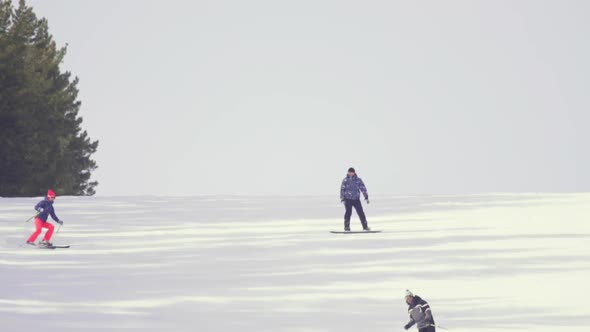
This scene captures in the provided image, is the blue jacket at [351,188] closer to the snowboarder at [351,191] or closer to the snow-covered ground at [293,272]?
the snowboarder at [351,191]

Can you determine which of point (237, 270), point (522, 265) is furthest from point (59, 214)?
point (522, 265)

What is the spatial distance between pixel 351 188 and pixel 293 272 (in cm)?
805

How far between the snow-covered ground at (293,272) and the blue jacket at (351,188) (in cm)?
119

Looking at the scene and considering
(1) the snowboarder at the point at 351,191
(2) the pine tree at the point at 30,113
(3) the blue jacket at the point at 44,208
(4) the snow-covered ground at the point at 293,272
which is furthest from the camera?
(2) the pine tree at the point at 30,113

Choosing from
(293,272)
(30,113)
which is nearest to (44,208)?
(293,272)

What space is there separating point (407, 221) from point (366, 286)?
43.8 feet

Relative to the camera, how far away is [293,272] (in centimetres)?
1947

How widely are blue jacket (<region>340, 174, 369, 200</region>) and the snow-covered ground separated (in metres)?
1.19

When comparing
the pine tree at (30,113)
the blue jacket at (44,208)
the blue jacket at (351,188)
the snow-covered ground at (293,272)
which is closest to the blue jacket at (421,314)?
the snow-covered ground at (293,272)

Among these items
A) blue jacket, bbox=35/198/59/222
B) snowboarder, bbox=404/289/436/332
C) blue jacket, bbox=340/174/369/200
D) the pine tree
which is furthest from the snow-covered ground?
the pine tree

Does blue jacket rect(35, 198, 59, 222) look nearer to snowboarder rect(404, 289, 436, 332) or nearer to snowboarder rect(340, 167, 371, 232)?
snowboarder rect(340, 167, 371, 232)

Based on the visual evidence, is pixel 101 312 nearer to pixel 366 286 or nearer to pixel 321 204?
pixel 366 286

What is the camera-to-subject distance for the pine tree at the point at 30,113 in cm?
5947

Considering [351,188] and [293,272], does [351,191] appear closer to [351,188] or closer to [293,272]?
[351,188]
